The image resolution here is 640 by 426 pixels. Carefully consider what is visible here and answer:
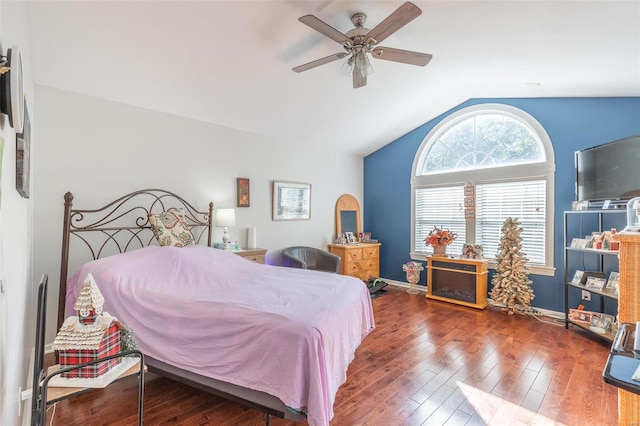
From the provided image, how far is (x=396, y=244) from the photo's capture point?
585 cm

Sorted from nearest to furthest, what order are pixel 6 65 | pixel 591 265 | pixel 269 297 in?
pixel 6 65 → pixel 269 297 → pixel 591 265

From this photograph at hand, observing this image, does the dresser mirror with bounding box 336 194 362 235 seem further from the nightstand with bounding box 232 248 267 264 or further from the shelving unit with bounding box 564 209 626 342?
the shelving unit with bounding box 564 209 626 342

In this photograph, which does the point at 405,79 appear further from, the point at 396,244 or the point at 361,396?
the point at 361,396

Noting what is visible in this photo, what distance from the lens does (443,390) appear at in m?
2.37

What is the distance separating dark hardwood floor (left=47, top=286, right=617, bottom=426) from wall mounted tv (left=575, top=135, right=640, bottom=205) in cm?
157

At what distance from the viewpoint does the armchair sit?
4700mm

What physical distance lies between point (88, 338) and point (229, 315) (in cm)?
78

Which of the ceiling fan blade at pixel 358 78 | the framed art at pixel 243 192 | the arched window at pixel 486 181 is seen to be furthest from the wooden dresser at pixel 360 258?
the ceiling fan blade at pixel 358 78

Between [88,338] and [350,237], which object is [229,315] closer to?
[88,338]

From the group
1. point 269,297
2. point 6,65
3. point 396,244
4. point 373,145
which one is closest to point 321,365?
point 269,297

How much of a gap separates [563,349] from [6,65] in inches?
176

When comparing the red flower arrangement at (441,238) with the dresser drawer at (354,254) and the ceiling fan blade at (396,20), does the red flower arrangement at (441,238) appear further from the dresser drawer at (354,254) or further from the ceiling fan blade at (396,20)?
the ceiling fan blade at (396,20)

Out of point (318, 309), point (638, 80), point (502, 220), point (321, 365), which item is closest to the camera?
point (321, 365)

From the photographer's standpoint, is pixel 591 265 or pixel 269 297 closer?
pixel 269 297
